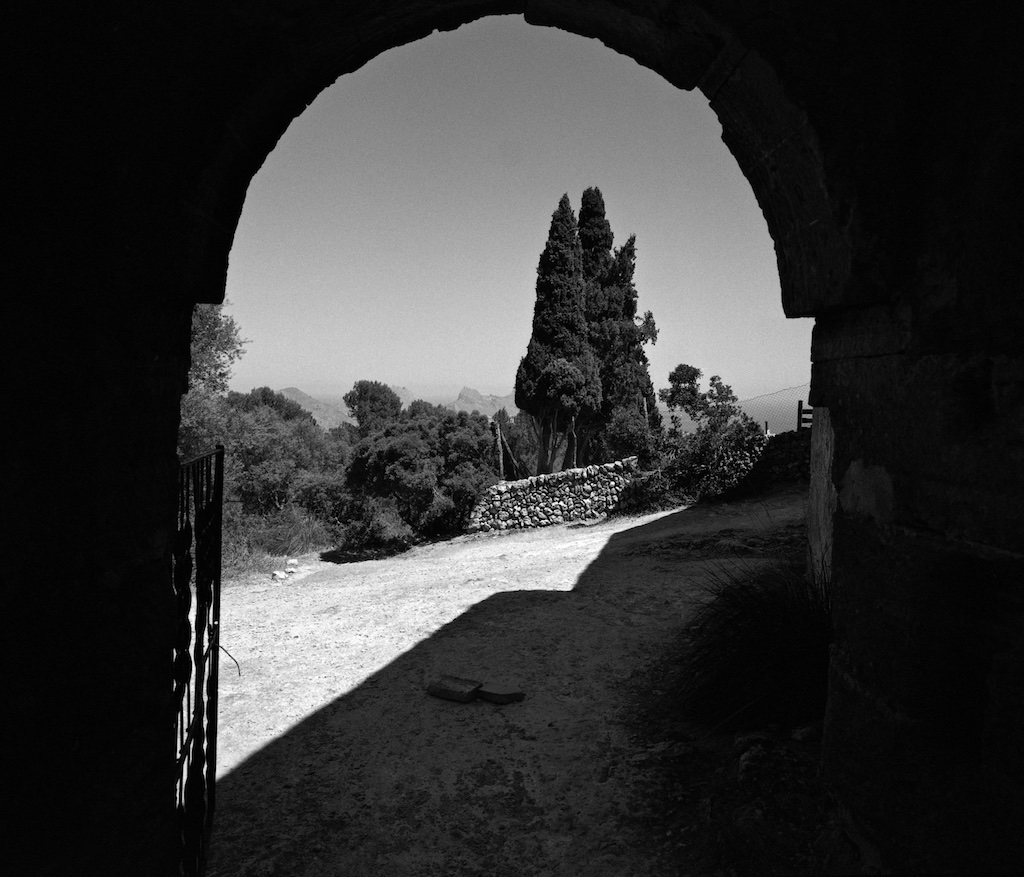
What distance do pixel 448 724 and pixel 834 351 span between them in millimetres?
3649

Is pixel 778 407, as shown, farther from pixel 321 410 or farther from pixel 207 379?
pixel 321 410

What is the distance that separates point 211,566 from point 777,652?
123 inches

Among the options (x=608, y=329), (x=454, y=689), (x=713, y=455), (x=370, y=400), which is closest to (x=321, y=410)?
(x=370, y=400)

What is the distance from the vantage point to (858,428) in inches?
79.7

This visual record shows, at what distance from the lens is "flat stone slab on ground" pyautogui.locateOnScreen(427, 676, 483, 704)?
497cm

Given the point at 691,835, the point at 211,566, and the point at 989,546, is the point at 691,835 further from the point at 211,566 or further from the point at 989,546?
the point at 211,566

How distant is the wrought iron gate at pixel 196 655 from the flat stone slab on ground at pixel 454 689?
2.01 meters

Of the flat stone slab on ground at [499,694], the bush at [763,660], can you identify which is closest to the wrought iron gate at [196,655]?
the flat stone slab on ground at [499,694]

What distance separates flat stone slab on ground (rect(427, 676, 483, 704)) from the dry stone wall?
11.0m

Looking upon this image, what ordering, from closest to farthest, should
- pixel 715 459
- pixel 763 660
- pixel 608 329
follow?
pixel 763 660 < pixel 715 459 < pixel 608 329

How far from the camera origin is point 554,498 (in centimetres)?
1653

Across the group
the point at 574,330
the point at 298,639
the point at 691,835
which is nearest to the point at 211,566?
the point at 691,835

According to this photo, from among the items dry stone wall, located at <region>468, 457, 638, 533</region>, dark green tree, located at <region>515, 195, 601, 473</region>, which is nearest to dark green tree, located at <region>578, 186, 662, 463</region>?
dark green tree, located at <region>515, 195, 601, 473</region>

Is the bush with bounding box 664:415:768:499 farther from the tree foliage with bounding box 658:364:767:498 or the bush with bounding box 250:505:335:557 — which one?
the bush with bounding box 250:505:335:557
